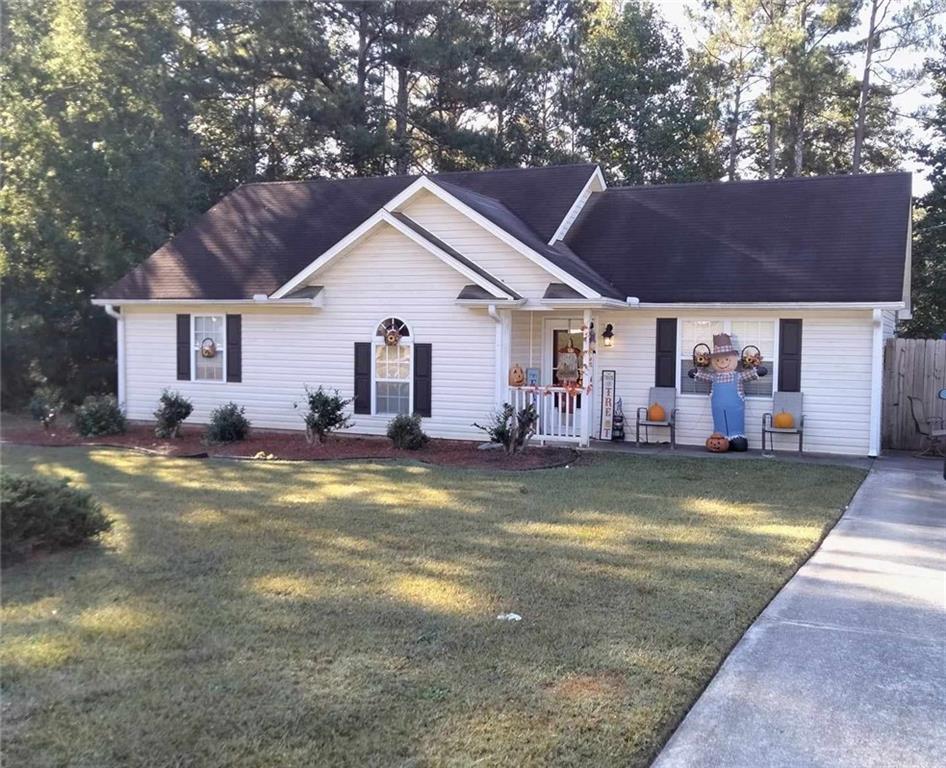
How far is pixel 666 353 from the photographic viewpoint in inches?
621

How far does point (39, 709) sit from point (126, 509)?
509cm

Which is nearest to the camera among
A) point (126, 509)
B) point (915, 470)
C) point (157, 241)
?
point (126, 509)

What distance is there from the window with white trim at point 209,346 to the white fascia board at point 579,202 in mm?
6720

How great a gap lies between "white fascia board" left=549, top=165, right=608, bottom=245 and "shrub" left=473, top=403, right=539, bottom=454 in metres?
3.93

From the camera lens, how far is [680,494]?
424 inches

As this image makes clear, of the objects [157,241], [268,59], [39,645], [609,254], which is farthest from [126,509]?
[268,59]

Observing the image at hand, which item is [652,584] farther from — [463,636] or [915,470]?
[915,470]

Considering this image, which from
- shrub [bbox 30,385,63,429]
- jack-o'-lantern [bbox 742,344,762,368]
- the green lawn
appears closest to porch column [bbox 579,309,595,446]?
jack-o'-lantern [bbox 742,344,762,368]

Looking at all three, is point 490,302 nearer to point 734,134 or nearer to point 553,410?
point 553,410

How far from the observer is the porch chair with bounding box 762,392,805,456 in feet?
47.9

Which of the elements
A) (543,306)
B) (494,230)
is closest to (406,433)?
(543,306)

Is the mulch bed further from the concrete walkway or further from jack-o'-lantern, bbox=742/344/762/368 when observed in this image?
the concrete walkway

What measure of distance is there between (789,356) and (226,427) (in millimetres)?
9537

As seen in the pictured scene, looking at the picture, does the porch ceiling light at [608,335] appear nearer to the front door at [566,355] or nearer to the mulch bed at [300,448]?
the front door at [566,355]
